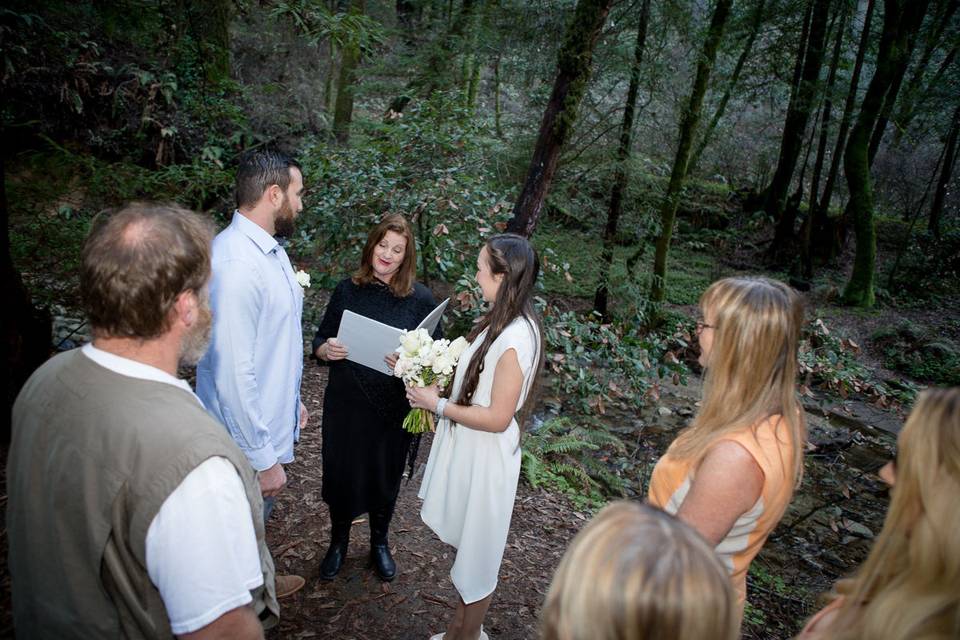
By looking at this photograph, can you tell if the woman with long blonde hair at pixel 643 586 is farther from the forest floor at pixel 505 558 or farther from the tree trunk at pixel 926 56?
the tree trunk at pixel 926 56

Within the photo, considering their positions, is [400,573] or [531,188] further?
[531,188]

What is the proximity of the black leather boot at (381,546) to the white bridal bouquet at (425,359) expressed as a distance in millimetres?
1141

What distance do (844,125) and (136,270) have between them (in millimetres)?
19019

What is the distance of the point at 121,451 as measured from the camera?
128 centimetres

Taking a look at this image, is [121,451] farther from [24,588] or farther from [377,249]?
[377,249]

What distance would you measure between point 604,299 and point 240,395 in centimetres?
948

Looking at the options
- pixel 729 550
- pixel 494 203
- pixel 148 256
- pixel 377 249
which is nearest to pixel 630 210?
pixel 494 203

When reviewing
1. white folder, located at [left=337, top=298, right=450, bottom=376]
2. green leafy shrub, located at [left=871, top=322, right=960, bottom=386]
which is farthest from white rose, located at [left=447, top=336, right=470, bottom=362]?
green leafy shrub, located at [left=871, top=322, right=960, bottom=386]

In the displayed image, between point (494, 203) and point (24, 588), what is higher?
point (494, 203)

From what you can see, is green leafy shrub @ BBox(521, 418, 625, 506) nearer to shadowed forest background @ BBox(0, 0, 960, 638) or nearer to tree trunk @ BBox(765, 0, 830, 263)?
shadowed forest background @ BBox(0, 0, 960, 638)

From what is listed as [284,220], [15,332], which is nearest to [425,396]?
[284,220]

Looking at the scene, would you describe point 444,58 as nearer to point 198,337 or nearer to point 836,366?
point 836,366

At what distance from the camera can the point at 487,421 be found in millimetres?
2586

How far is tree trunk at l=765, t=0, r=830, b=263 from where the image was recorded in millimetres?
14570
